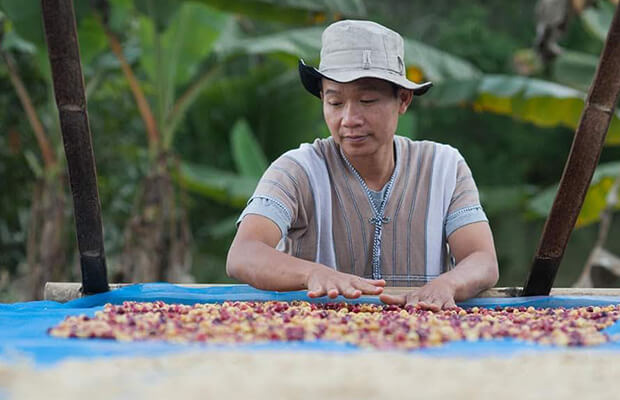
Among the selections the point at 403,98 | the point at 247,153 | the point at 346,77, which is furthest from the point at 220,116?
the point at 346,77

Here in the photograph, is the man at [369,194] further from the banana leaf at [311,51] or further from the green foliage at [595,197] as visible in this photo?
the green foliage at [595,197]

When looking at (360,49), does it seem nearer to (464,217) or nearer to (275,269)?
(464,217)

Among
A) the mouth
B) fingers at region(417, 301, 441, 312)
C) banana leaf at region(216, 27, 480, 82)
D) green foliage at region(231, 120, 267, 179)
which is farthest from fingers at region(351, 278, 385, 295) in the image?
green foliage at region(231, 120, 267, 179)

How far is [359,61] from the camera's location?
271 cm

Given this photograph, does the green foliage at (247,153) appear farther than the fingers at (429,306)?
Yes

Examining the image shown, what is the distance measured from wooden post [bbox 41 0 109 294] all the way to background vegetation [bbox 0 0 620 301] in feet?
9.83

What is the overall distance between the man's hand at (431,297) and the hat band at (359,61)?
0.69m

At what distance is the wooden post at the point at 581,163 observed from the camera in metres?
2.73

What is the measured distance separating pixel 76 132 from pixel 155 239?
3.25 meters

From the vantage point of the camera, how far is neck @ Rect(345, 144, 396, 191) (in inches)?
114

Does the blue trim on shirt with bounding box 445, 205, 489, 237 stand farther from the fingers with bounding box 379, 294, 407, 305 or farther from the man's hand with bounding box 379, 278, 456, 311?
the fingers with bounding box 379, 294, 407, 305

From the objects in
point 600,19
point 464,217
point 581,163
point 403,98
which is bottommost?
point 464,217

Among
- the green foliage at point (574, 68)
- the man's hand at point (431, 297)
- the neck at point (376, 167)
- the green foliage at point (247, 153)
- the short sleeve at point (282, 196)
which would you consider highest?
the green foliage at point (574, 68)

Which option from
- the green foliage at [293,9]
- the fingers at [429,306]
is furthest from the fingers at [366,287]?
the green foliage at [293,9]
